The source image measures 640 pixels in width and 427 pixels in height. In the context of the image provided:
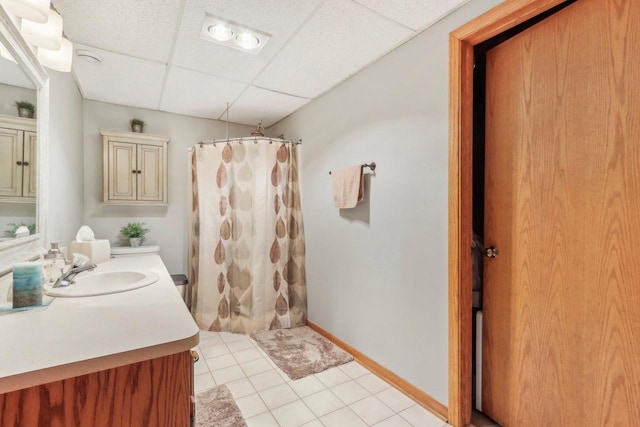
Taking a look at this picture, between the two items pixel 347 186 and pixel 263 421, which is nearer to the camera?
pixel 263 421

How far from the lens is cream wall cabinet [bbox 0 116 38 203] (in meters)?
1.12

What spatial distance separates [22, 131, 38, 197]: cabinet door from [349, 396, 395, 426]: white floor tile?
79.6 inches

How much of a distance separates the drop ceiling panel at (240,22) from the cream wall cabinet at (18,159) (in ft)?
3.16

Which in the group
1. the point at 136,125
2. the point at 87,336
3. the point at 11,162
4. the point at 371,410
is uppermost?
the point at 136,125

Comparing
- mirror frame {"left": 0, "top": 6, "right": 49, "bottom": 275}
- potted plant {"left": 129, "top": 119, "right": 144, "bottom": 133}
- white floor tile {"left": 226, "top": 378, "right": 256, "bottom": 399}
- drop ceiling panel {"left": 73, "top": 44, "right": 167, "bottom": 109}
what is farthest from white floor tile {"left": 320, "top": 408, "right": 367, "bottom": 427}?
potted plant {"left": 129, "top": 119, "right": 144, "bottom": 133}

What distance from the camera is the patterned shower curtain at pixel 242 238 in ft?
9.37

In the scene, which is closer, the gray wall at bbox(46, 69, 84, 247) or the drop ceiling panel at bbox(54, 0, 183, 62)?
the drop ceiling panel at bbox(54, 0, 183, 62)

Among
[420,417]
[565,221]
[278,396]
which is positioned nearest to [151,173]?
[278,396]

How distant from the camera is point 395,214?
77.3 inches

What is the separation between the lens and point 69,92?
2188 mm

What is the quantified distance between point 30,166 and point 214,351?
5.95ft

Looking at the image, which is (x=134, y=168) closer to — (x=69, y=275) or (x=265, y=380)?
(x=69, y=275)

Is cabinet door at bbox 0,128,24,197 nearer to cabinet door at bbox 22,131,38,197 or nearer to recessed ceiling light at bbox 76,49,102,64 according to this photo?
cabinet door at bbox 22,131,38,197

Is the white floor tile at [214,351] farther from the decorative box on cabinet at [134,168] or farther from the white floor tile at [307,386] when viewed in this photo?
the decorative box on cabinet at [134,168]
